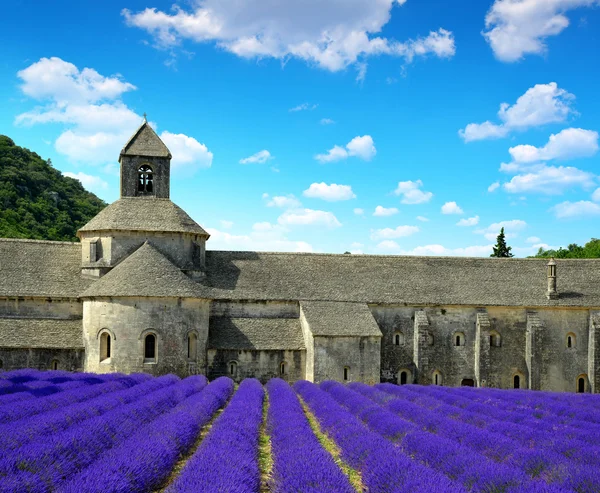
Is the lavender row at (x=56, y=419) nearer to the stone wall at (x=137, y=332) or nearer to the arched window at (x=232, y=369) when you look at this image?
the stone wall at (x=137, y=332)

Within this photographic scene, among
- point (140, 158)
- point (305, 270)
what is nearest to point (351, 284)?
point (305, 270)

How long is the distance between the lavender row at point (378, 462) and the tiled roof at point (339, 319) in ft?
50.5

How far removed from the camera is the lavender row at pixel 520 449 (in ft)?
36.8

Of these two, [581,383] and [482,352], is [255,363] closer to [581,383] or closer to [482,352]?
[482,352]

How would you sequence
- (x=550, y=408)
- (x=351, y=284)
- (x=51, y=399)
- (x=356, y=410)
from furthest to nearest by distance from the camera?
(x=351, y=284) → (x=550, y=408) → (x=356, y=410) → (x=51, y=399)

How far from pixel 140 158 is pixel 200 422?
26.1 m

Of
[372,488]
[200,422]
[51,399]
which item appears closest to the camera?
[372,488]

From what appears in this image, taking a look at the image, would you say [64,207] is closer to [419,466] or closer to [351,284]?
[351,284]

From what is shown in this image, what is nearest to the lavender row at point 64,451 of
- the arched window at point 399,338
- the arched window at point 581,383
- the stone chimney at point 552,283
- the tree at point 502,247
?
the arched window at point 399,338

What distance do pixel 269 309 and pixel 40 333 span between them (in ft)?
39.8

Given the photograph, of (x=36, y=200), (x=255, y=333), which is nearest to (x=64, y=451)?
(x=255, y=333)

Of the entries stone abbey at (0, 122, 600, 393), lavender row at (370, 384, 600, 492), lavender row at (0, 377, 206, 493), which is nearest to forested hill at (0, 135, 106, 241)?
stone abbey at (0, 122, 600, 393)

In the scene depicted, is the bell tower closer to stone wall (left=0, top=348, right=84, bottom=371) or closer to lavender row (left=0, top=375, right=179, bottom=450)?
stone wall (left=0, top=348, right=84, bottom=371)

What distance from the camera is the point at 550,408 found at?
75.2 feet
